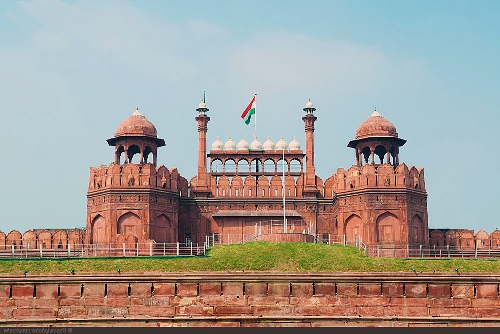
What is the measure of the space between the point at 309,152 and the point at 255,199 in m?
5.23

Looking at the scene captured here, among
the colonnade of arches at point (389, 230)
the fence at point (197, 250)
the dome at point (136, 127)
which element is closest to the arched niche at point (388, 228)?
the colonnade of arches at point (389, 230)

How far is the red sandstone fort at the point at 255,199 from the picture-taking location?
4625cm

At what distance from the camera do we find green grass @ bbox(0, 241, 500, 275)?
120 feet

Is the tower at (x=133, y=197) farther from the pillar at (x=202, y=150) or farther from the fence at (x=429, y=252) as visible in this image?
the fence at (x=429, y=252)

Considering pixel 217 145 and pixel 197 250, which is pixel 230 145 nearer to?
pixel 217 145

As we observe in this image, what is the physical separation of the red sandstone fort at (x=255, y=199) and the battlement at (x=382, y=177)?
0.06 meters

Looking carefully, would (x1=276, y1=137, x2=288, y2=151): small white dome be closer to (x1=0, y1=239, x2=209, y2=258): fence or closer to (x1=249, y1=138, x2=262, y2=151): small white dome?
(x1=249, y1=138, x2=262, y2=151): small white dome

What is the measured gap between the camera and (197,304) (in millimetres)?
33125

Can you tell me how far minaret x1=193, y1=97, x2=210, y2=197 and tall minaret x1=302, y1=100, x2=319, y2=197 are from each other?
689 cm

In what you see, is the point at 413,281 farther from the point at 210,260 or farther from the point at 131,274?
the point at 131,274

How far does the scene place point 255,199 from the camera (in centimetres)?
5019

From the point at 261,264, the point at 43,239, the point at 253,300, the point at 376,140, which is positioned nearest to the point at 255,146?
the point at 376,140

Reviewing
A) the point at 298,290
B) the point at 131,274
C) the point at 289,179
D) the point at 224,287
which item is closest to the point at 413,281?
the point at 298,290

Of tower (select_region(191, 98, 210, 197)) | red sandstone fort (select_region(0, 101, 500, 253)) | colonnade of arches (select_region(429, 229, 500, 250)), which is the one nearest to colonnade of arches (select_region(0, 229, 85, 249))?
red sandstone fort (select_region(0, 101, 500, 253))
